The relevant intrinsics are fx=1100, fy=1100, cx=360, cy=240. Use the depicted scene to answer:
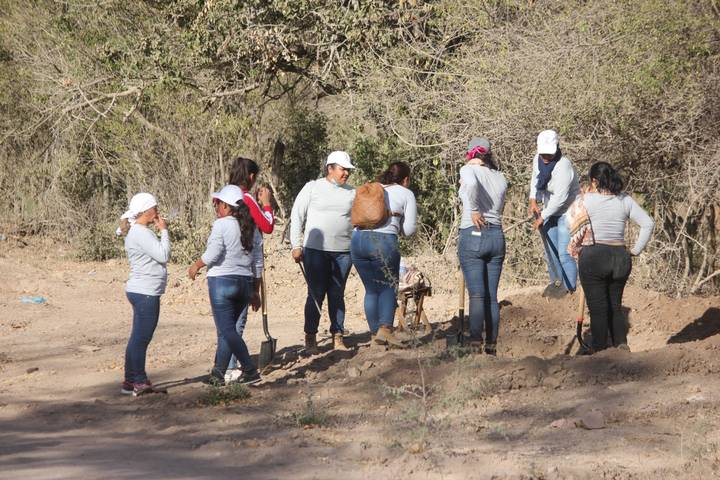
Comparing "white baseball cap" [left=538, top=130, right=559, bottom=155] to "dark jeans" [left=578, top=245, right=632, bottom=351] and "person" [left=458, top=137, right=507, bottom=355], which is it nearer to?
"person" [left=458, top=137, right=507, bottom=355]

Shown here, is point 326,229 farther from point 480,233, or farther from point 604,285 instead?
point 604,285

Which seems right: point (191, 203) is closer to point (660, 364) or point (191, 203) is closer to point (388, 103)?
point (388, 103)

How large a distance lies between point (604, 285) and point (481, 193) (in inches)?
48.6

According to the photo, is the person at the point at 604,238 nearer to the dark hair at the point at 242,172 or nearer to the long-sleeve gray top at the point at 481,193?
the long-sleeve gray top at the point at 481,193

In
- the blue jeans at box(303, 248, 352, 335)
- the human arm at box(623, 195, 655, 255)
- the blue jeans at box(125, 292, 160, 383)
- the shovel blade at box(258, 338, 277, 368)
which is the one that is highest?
the human arm at box(623, 195, 655, 255)

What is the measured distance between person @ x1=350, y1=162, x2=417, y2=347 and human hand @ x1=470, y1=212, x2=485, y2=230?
0.78m

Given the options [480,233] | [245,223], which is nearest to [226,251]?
[245,223]

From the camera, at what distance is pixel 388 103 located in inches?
635

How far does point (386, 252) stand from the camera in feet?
30.9

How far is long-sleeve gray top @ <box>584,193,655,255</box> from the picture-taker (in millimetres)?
8703

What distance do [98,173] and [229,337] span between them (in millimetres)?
13155

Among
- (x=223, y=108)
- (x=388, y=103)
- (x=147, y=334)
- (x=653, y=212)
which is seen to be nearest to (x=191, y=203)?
(x=223, y=108)

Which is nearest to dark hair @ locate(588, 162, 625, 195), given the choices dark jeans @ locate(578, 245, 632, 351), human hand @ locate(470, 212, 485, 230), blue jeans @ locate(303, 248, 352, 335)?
dark jeans @ locate(578, 245, 632, 351)

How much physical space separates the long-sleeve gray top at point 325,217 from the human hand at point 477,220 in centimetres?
127
